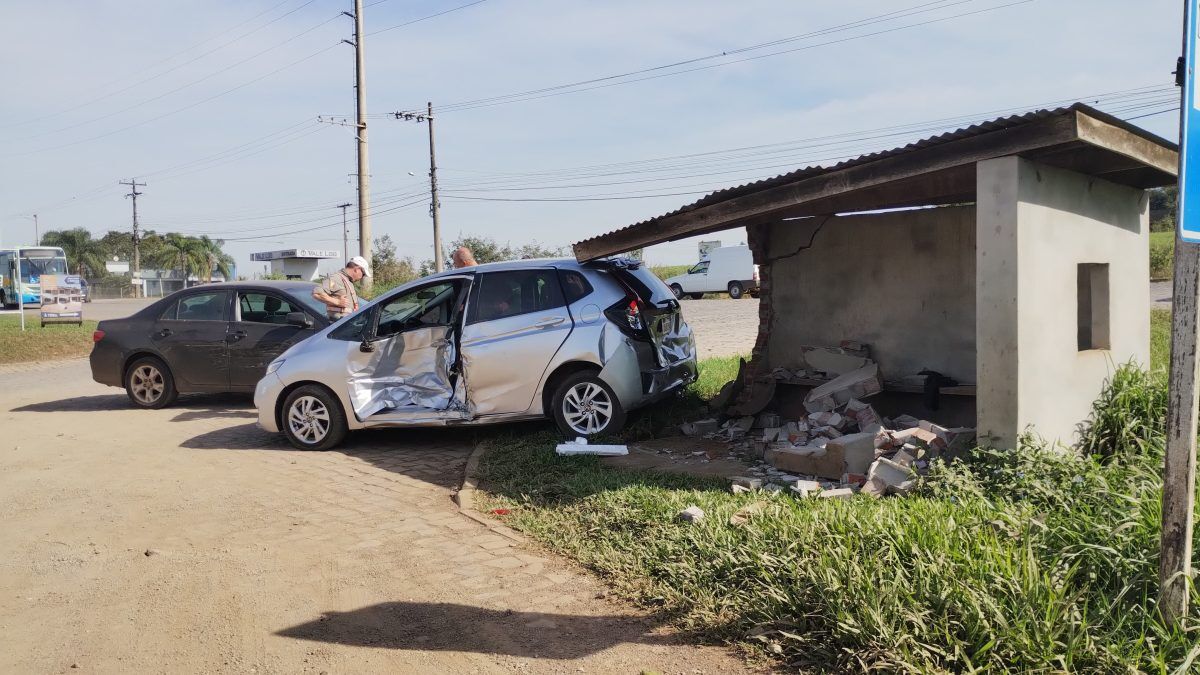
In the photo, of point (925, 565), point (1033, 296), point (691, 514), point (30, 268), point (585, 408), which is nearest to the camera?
point (925, 565)

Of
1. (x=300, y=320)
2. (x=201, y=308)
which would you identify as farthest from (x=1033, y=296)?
(x=201, y=308)

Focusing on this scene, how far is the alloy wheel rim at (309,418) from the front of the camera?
29.5 feet

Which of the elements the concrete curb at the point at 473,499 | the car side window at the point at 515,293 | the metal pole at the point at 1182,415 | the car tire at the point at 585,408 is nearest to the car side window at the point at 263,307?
the car side window at the point at 515,293

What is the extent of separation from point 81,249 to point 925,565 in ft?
308

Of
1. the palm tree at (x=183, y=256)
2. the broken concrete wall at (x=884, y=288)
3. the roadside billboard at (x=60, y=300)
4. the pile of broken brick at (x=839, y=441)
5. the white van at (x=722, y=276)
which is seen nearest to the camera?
the pile of broken brick at (x=839, y=441)

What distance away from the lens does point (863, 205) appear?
8.45m

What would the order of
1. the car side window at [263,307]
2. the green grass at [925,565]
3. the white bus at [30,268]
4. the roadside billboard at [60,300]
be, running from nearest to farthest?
1. the green grass at [925,565]
2. the car side window at [263,307]
3. the roadside billboard at [60,300]
4. the white bus at [30,268]

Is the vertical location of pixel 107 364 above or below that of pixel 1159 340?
below

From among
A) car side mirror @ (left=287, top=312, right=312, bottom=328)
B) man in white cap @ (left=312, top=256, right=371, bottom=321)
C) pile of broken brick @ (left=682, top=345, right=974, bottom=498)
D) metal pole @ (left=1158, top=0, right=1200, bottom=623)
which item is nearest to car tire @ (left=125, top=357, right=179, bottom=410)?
car side mirror @ (left=287, top=312, right=312, bottom=328)

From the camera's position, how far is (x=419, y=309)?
29.6 feet

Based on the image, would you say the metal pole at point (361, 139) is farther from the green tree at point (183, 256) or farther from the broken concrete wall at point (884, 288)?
the green tree at point (183, 256)

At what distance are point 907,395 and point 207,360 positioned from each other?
28.1 ft

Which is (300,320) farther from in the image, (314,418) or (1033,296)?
(1033,296)

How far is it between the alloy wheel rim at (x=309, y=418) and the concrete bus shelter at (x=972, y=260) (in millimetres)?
3047
